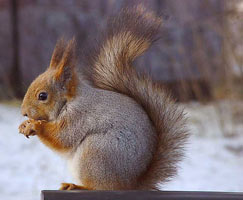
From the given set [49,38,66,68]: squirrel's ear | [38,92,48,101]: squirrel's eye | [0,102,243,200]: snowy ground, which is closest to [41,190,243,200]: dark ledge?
[38,92,48,101]: squirrel's eye

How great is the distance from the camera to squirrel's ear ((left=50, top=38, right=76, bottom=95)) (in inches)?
41.8

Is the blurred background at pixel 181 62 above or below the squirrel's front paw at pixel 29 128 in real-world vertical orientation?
above

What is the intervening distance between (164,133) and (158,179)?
119 mm

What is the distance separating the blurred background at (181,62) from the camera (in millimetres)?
2973

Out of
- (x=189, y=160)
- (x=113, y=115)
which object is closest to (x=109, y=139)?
(x=113, y=115)

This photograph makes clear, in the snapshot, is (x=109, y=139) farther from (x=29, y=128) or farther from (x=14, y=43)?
(x=14, y=43)

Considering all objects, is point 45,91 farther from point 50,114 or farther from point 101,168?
point 101,168

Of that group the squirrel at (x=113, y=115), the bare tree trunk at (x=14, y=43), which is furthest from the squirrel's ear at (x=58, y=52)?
the bare tree trunk at (x=14, y=43)

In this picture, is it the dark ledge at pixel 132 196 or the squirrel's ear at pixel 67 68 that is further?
the squirrel's ear at pixel 67 68

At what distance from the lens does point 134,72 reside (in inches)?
43.0

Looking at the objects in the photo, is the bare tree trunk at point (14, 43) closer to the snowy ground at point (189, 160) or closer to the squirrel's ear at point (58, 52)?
the snowy ground at point (189, 160)

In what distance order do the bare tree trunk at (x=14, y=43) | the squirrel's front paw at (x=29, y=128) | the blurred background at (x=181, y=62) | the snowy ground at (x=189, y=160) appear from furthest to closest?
the bare tree trunk at (x=14, y=43) < the blurred background at (x=181, y=62) < the snowy ground at (x=189, y=160) < the squirrel's front paw at (x=29, y=128)

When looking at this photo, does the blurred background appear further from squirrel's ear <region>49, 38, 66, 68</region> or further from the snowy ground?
squirrel's ear <region>49, 38, 66, 68</region>

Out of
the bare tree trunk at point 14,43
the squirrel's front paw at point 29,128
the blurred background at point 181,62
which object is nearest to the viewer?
the squirrel's front paw at point 29,128
